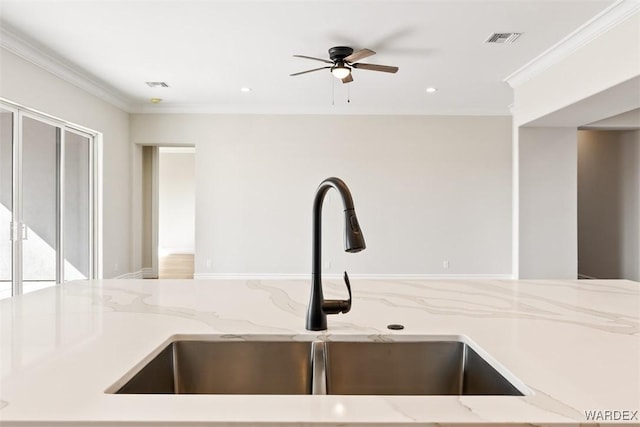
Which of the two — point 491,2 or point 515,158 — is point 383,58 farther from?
point 515,158

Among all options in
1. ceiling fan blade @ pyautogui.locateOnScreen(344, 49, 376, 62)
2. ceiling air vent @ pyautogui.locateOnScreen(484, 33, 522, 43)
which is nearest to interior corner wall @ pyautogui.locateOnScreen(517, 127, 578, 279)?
ceiling air vent @ pyautogui.locateOnScreen(484, 33, 522, 43)

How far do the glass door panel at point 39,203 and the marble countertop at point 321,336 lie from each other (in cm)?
314

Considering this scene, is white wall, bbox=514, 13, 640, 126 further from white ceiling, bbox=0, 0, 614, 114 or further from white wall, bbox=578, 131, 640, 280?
white wall, bbox=578, 131, 640, 280

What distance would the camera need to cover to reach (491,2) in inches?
119

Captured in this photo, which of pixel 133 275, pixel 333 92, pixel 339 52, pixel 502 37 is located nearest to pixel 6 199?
pixel 133 275

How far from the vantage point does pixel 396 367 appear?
3.14 ft

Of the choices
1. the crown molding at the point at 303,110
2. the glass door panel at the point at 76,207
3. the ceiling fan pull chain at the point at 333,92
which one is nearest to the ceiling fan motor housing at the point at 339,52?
the ceiling fan pull chain at the point at 333,92

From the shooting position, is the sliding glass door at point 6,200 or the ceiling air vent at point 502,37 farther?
the sliding glass door at point 6,200

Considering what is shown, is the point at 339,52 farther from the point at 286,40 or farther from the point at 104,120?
the point at 104,120

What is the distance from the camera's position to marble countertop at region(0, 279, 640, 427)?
596mm

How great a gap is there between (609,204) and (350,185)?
4231 mm

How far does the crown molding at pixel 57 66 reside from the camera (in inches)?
140
